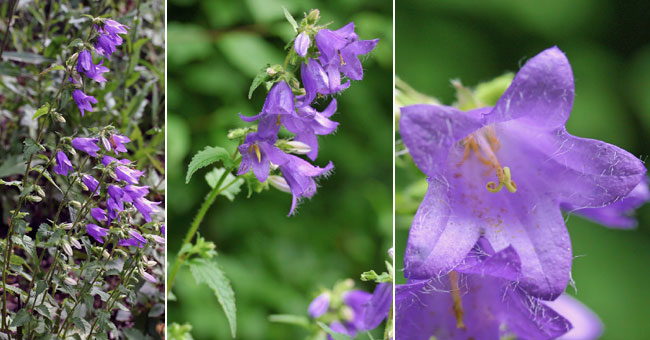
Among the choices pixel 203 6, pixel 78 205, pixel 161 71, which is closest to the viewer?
pixel 78 205

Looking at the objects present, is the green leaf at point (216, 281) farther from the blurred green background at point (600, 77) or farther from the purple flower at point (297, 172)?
the blurred green background at point (600, 77)

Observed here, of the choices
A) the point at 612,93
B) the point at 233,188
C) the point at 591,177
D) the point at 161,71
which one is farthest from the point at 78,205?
the point at 612,93

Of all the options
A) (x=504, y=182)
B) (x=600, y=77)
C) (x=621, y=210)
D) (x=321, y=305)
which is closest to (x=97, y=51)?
(x=321, y=305)

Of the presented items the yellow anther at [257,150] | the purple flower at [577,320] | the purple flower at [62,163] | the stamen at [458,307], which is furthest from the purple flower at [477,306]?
the purple flower at [62,163]

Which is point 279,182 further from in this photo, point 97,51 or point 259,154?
point 97,51

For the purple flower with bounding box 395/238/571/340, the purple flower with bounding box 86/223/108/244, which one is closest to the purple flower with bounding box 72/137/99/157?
the purple flower with bounding box 86/223/108/244

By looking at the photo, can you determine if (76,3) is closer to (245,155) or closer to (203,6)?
(203,6)
